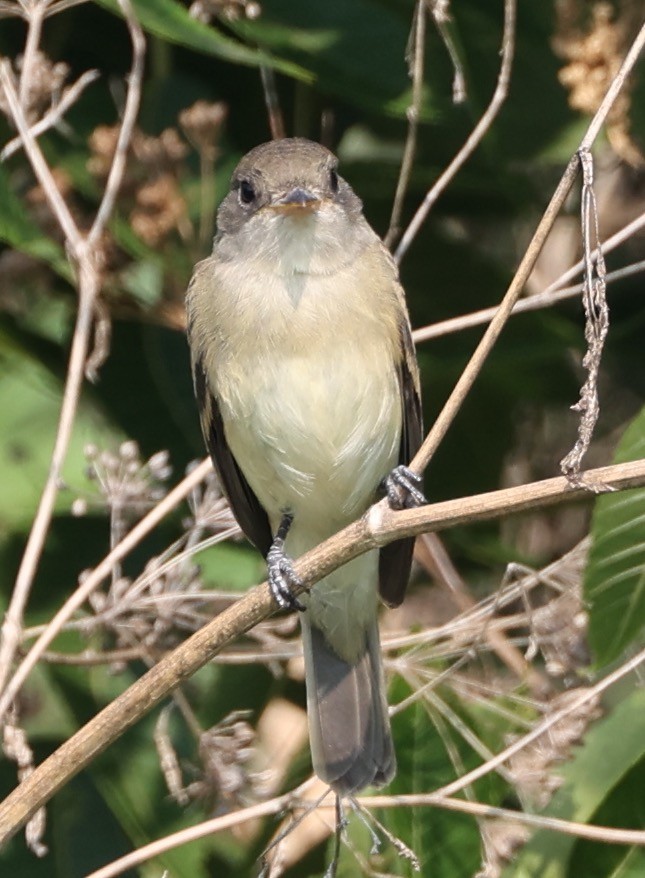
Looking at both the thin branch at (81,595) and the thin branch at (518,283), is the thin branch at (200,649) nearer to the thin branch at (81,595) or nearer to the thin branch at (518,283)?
the thin branch at (518,283)

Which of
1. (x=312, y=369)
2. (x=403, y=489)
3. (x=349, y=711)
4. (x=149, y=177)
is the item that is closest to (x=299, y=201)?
(x=312, y=369)

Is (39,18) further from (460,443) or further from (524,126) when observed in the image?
(460,443)

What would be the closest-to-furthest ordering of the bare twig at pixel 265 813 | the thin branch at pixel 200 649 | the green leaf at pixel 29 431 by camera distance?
1. the thin branch at pixel 200 649
2. the bare twig at pixel 265 813
3. the green leaf at pixel 29 431

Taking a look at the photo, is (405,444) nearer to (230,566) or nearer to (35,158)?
(230,566)

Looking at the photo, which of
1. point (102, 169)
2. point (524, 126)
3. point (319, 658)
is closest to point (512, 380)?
point (524, 126)

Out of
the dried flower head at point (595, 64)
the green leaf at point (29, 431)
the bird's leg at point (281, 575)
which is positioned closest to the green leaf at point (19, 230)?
the green leaf at point (29, 431)

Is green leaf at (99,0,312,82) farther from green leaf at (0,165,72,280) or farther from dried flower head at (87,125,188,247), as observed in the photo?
green leaf at (0,165,72,280)
